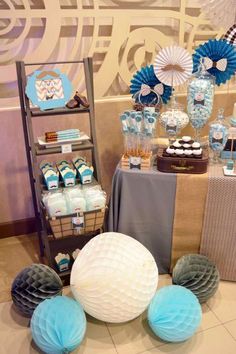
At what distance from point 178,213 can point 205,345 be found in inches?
25.4

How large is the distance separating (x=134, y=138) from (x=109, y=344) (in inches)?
40.7

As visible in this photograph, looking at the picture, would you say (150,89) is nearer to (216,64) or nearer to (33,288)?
(216,64)

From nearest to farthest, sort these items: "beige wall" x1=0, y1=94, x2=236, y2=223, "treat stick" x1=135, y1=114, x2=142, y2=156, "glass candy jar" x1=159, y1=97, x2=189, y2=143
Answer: "treat stick" x1=135, y1=114, x2=142, y2=156
"glass candy jar" x1=159, y1=97, x2=189, y2=143
"beige wall" x1=0, y1=94, x2=236, y2=223

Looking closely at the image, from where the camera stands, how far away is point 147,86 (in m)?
1.90

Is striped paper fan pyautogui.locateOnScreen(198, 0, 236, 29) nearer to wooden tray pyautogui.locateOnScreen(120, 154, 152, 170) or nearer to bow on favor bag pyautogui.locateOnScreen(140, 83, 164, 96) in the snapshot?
bow on favor bag pyautogui.locateOnScreen(140, 83, 164, 96)

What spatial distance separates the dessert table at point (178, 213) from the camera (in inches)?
68.0

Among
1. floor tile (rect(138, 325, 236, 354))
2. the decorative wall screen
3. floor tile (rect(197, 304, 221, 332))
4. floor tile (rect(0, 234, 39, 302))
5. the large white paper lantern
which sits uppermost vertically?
the decorative wall screen

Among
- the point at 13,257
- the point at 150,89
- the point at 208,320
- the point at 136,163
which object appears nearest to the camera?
the point at 208,320

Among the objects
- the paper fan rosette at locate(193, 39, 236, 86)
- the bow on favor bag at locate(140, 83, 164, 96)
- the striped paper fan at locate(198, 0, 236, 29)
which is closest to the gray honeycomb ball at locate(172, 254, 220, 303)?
the bow on favor bag at locate(140, 83, 164, 96)

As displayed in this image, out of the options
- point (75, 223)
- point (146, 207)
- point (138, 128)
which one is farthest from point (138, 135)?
point (75, 223)

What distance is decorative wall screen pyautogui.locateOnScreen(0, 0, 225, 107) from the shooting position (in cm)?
195

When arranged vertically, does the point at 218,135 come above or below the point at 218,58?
below

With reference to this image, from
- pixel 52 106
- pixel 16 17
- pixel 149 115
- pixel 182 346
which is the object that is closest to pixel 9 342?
pixel 182 346

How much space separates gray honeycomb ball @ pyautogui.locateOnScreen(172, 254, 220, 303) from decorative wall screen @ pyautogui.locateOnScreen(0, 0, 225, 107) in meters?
1.22
